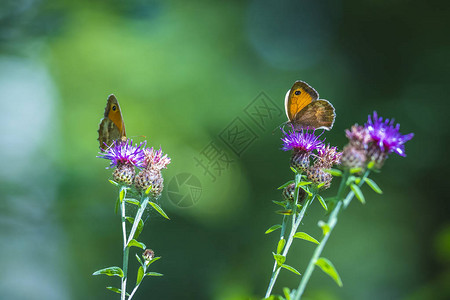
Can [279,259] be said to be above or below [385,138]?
below

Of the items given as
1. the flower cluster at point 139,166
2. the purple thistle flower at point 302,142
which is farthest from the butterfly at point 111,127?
the purple thistle flower at point 302,142

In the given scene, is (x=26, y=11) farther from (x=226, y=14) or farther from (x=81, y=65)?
(x=226, y=14)

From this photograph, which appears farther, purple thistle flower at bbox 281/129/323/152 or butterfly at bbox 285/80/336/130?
butterfly at bbox 285/80/336/130

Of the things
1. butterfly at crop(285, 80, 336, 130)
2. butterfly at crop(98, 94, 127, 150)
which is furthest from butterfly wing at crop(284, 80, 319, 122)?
butterfly at crop(98, 94, 127, 150)

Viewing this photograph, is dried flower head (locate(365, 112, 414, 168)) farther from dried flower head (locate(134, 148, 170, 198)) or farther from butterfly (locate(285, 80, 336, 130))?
dried flower head (locate(134, 148, 170, 198))

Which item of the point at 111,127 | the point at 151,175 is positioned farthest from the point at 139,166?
the point at 111,127

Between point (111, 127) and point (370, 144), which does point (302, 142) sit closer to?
point (370, 144)
